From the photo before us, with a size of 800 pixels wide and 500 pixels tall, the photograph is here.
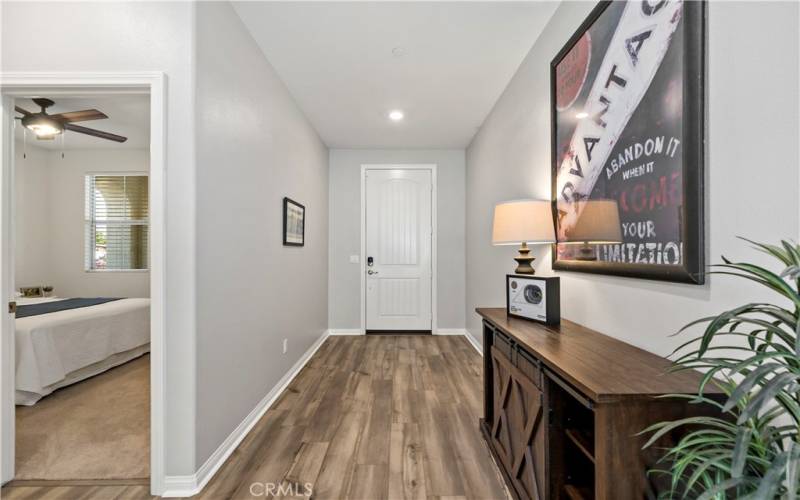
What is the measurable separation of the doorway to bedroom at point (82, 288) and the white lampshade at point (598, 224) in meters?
2.23

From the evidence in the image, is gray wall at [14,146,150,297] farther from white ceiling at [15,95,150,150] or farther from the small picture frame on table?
the small picture frame on table

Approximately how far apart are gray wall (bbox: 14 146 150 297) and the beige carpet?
2.33 meters

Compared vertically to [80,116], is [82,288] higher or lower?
lower

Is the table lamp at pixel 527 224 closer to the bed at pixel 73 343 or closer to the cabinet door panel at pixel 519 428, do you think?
the cabinet door panel at pixel 519 428

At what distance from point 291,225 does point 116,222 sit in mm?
3612

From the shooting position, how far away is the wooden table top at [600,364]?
889mm

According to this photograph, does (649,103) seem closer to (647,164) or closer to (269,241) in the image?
(647,164)

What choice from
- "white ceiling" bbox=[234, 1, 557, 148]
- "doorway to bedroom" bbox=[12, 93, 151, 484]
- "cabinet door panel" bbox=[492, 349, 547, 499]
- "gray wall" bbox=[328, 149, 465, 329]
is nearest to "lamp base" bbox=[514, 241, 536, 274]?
"cabinet door panel" bbox=[492, 349, 547, 499]

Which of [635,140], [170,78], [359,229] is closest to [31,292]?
[359,229]

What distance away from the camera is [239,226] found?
2.03 m

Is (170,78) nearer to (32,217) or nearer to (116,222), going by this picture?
(116,222)

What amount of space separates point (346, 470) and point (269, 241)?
1.60m

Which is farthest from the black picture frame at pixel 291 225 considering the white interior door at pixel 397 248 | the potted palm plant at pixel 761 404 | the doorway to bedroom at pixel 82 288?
the potted palm plant at pixel 761 404

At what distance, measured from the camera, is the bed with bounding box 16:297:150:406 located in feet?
8.31
